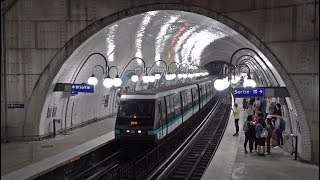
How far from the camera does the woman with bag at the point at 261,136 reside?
12363 mm

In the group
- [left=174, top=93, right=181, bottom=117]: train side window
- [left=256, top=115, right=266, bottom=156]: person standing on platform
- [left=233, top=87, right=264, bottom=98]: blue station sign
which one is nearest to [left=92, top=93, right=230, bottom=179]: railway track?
[left=174, top=93, right=181, bottom=117]: train side window

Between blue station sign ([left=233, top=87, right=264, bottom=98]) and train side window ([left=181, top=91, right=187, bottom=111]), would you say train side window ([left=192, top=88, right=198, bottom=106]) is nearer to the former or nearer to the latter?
train side window ([left=181, top=91, right=187, bottom=111])

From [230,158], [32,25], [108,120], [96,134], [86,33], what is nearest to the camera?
[230,158]

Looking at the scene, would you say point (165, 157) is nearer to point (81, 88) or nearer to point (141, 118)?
point (141, 118)

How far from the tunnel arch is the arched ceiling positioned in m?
0.43

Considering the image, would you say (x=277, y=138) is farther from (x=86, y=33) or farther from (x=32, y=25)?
(x=32, y=25)

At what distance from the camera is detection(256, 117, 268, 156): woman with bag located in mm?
12363

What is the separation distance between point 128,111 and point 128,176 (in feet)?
9.03

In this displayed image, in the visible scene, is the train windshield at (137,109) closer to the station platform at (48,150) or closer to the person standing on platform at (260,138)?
the station platform at (48,150)

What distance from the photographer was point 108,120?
2319 centimetres

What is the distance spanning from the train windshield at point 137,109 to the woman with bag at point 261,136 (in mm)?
3660

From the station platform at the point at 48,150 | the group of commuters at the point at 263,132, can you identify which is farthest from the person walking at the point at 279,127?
the station platform at the point at 48,150

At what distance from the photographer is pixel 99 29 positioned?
43.4ft

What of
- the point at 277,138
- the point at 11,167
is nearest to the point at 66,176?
the point at 11,167
